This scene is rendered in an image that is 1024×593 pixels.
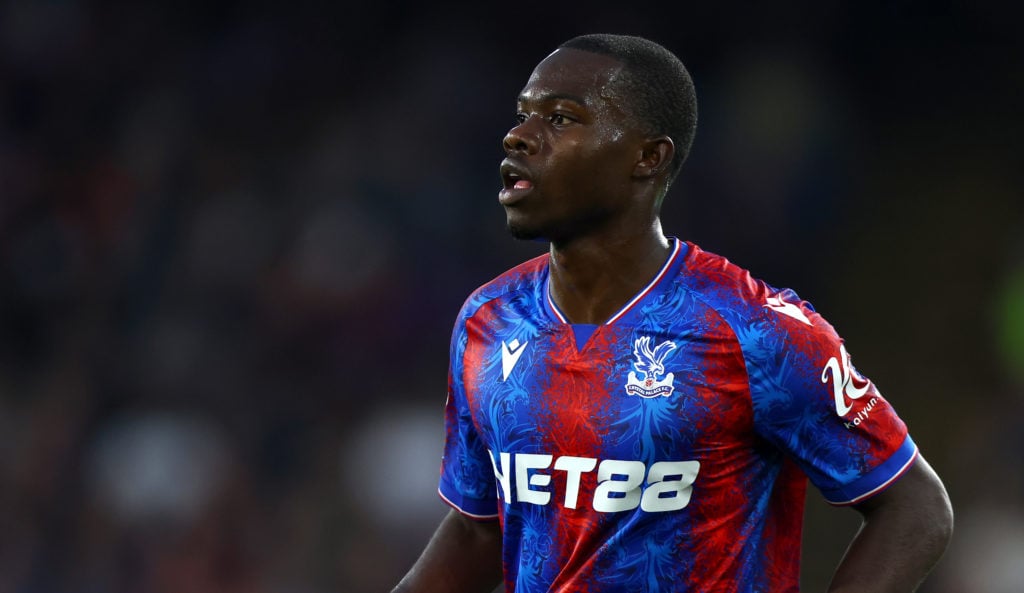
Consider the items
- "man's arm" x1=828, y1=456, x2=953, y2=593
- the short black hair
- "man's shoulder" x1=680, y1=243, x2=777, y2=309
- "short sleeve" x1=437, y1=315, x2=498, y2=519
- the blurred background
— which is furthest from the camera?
the blurred background

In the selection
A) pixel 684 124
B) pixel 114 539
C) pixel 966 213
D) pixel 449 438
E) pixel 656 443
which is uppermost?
pixel 684 124

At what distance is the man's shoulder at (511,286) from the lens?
111 inches

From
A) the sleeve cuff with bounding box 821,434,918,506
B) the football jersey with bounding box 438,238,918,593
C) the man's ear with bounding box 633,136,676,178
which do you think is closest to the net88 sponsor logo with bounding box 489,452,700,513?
the football jersey with bounding box 438,238,918,593

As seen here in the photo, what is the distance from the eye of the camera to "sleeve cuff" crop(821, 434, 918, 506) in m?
2.38

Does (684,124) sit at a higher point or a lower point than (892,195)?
higher

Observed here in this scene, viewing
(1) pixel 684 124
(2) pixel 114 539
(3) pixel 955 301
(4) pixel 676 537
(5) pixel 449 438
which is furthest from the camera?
(3) pixel 955 301

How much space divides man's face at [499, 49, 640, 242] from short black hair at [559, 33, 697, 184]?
31mm

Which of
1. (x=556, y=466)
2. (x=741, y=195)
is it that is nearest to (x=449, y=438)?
(x=556, y=466)

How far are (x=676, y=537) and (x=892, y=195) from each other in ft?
21.6

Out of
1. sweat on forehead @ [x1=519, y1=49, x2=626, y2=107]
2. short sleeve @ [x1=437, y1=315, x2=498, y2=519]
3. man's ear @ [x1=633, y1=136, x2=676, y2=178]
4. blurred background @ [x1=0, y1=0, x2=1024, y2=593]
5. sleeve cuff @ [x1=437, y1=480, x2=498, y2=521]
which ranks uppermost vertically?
sweat on forehead @ [x1=519, y1=49, x2=626, y2=107]

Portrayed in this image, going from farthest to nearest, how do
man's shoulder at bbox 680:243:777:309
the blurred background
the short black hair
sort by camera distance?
the blurred background, the short black hair, man's shoulder at bbox 680:243:777:309

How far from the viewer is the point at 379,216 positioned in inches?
328

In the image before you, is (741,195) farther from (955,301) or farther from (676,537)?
(676,537)

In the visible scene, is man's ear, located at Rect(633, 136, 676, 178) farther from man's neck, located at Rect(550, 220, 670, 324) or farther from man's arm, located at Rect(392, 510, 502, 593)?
man's arm, located at Rect(392, 510, 502, 593)
